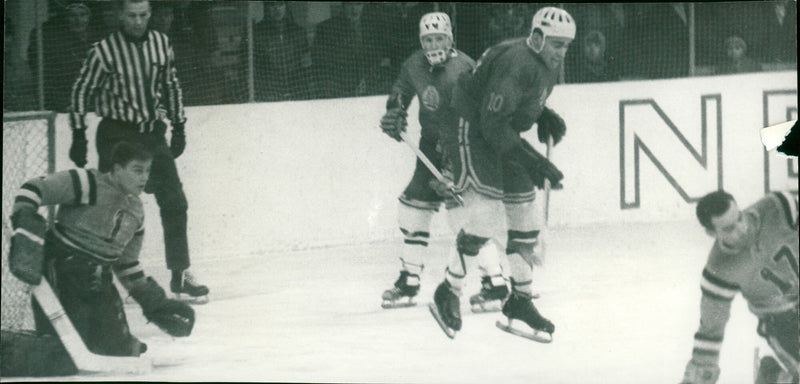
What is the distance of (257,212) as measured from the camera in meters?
4.36

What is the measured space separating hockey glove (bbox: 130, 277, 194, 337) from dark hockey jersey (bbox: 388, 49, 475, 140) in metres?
1.11

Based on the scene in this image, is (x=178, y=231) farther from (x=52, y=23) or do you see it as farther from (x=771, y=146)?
(x=771, y=146)

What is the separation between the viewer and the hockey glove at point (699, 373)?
172 inches

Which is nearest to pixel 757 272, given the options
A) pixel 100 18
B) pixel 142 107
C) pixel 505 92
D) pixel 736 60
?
pixel 736 60

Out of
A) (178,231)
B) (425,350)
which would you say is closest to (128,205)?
(178,231)

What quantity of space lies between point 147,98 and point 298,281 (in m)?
0.88

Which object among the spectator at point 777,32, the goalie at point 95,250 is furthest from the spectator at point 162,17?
the spectator at point 777,32

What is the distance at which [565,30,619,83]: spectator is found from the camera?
4.35 meters

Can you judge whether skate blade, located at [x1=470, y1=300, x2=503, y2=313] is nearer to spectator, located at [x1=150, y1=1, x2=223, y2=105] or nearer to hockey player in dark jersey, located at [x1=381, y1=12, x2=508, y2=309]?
hockey player in dark jersey, located at [x1=381, y1=12, x2=508, y2=309]

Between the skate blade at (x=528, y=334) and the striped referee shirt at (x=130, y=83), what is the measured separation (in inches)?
55.8

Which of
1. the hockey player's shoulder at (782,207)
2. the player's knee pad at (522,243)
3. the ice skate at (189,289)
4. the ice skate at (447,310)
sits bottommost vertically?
the ice skate at (447,310)

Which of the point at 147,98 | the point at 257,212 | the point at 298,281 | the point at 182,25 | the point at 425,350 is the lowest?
the point at 425,350

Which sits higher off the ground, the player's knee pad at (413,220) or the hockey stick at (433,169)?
the hockey stick at (433,169)

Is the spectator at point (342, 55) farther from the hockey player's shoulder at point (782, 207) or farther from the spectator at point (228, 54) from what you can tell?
the hockey player's shoulder at point (782, 207)
